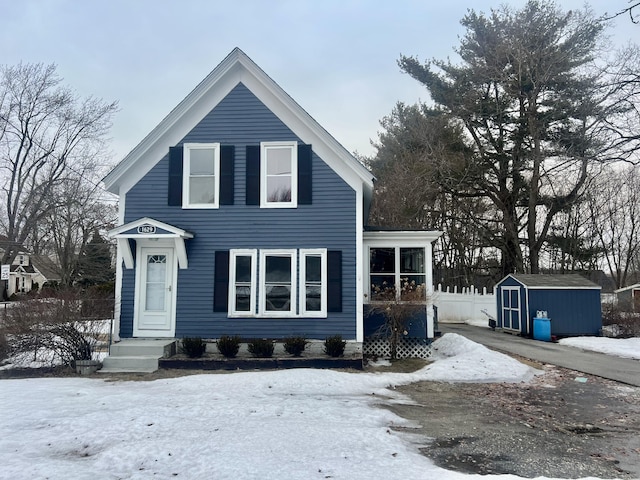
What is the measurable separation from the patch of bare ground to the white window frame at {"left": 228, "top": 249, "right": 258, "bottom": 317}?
161 inches

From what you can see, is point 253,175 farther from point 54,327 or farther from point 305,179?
point 54,327

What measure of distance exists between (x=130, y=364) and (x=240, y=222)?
3956 mm

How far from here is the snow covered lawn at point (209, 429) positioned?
4.32 m

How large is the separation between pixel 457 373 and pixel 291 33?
9.87m

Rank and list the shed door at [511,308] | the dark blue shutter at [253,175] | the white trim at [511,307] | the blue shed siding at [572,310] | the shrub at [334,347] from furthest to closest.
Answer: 1. the shed door at [511,308]
2. the white trim at [511,307]
3. the blue shed siding at [572,310]
4. the dark blue shutter at [253,175]
5. the shrub at [334,347]

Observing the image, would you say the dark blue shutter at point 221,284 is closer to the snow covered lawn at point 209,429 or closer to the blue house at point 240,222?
the blue house at point 240,222

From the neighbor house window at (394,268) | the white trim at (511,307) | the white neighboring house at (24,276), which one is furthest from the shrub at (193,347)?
the white neighboring house at (24,276)

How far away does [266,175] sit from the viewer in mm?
11266

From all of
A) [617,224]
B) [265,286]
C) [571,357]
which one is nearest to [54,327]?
[265,286]

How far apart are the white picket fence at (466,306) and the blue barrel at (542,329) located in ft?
20.7

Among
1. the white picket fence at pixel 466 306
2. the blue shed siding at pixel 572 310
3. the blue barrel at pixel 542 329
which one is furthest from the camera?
the white picket fence at pixel 466 306

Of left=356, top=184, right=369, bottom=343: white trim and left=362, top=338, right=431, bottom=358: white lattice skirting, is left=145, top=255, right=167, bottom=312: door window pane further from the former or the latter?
left=362, top=338, right=431, bottom=358: white lattice skirting

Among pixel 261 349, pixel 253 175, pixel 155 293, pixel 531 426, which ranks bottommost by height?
pixel 531 426

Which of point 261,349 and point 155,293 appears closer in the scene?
point 261,349
